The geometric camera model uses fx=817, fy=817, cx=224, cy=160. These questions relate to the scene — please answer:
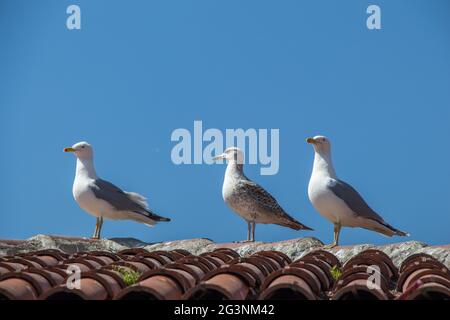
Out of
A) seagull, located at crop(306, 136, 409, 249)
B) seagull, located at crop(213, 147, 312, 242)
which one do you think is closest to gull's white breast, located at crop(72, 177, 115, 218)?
seagull, located at crop(213, 147, 312, 242)

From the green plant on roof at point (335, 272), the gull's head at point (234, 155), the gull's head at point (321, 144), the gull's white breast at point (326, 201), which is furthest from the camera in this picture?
the gull's head at point (234, 155)

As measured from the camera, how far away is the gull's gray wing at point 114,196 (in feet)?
40.5

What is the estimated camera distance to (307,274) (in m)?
5.46

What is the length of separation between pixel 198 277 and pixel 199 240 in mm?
3228

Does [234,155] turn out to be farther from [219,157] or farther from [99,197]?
[99,197]

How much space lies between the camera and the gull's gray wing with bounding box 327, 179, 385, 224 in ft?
33.6

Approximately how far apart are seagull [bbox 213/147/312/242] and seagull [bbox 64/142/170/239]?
169 centimetres

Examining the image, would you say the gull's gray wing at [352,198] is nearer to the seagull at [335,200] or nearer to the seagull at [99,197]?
the seagull at [335,200]

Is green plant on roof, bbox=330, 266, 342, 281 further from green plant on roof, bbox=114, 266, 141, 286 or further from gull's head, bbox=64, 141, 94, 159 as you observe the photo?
gull's head, bbox=64, 141, 94, 159

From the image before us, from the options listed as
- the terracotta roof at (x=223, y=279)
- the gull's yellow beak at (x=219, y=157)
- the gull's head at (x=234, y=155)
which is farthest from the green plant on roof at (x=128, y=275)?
the gull's yellow beak at (x=219, y=157)

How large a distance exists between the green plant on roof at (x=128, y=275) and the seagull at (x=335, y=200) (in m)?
4.28

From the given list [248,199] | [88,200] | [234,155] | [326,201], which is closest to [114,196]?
[88,200]

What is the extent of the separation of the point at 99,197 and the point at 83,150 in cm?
88
